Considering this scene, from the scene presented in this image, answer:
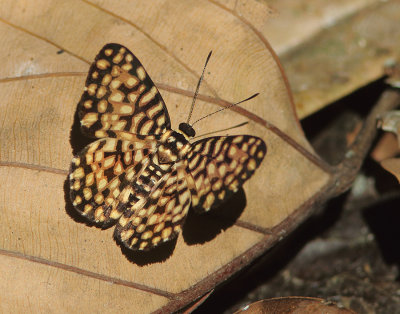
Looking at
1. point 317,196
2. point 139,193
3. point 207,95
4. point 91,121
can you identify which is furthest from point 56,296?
point 317,196

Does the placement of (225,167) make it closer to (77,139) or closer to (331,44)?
(77,139)

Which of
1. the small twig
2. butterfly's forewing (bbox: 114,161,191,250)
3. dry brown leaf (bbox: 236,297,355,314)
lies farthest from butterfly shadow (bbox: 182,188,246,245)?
the small twig

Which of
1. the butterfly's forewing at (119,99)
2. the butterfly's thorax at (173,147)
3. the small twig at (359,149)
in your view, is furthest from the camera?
the small twig at (359,149)

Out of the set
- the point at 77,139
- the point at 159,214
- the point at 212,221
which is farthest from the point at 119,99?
the point at 212,221

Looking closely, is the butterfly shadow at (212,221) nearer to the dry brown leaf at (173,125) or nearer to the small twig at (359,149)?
the dry brown leaf at (173,125)

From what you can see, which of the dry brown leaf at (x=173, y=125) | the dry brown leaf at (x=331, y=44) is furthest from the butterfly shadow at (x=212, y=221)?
the dry brown leaf at (x=331, y=44)

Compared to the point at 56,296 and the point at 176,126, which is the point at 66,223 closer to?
the point at 56,296

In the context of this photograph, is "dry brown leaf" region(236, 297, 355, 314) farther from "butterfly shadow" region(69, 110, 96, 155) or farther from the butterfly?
"butterfly shadow" region(69, 110, 96, 155)
